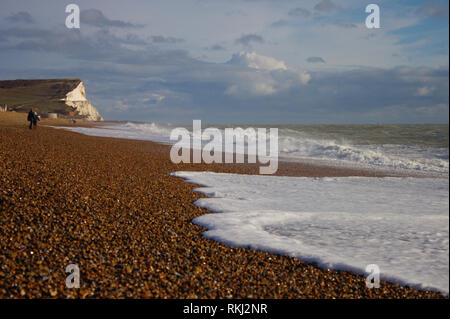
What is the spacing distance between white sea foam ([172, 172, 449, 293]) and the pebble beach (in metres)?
0.32

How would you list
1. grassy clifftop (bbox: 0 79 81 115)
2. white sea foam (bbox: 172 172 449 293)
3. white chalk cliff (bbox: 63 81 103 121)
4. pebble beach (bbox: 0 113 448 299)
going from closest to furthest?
pebble beach (bbox: 0 113 448 299)
white sea foam (bbox: 172 172 449 293)
grassy clifftop (bbox: 0 79 81 115)
white chalk cliff (bbox: 63 81 103 121)

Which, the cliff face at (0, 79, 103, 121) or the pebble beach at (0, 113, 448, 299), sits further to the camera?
the cliff face at (0, 79, 103, 121)

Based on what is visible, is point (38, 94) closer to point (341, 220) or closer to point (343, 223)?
point (341, 220)

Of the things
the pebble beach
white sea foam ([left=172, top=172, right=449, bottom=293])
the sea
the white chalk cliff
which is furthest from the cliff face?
white sea foam ([left=172, top=172, right=449, bottom=293])

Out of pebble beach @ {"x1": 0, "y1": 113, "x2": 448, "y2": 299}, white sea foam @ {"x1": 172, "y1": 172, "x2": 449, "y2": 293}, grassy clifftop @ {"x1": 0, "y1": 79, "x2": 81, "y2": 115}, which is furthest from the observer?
grassy clifftop @ {"x1": 0, "y1": 79, "x2": 81, "y2": 115}

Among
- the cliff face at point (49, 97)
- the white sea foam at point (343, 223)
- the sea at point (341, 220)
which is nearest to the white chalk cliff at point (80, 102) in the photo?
the cliff face at point (49, 97)

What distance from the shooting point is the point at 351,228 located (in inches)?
266

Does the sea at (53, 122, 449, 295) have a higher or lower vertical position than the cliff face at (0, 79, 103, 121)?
lower

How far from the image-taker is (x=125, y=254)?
498 cm

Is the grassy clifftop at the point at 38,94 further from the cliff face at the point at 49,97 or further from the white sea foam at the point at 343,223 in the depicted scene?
the white sea foam at the point at 343,223

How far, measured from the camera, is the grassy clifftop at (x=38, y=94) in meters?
69.1

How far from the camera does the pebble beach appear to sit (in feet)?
13.7

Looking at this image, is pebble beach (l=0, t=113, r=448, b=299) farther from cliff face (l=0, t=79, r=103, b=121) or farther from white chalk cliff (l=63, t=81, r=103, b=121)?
white chalk cliff (l=63, t=81, r=103, b=121)
